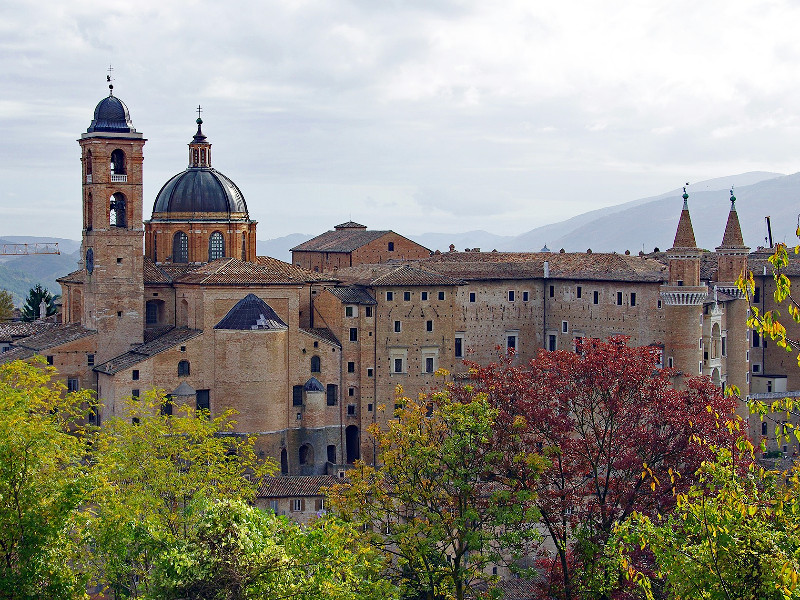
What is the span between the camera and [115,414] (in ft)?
173

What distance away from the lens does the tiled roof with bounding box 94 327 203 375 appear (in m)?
53.9

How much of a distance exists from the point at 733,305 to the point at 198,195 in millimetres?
27088

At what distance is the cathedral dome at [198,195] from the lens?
2464 inches

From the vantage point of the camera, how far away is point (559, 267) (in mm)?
63594

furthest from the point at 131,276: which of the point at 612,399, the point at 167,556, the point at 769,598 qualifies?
the point at 769,598

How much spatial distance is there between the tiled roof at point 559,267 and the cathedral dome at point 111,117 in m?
16.4

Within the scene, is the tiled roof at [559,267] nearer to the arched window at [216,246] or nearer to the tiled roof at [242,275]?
the tiled roof at [242,275]

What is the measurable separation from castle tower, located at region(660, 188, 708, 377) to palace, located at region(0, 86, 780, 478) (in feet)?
0.22

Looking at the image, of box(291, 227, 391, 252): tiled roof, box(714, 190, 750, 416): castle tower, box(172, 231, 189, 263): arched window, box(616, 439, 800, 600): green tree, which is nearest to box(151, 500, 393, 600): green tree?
box(616, 439, 800, 600): green tree

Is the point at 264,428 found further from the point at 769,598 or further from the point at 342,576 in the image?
the point at 769,598

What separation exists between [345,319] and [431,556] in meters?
26.5

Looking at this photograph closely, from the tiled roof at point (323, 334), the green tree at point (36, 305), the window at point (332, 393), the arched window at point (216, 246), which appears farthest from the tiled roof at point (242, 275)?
the green tree at point (36, 305)

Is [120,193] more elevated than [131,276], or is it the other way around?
[120,193]

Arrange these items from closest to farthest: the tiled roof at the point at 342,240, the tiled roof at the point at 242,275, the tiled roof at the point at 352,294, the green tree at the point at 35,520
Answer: the green tree at the point at 35,520 → the tiled roof at the point at 242,275 → the tiled roof at the point at 352,294 → the tiled roof at the point at 342,240
